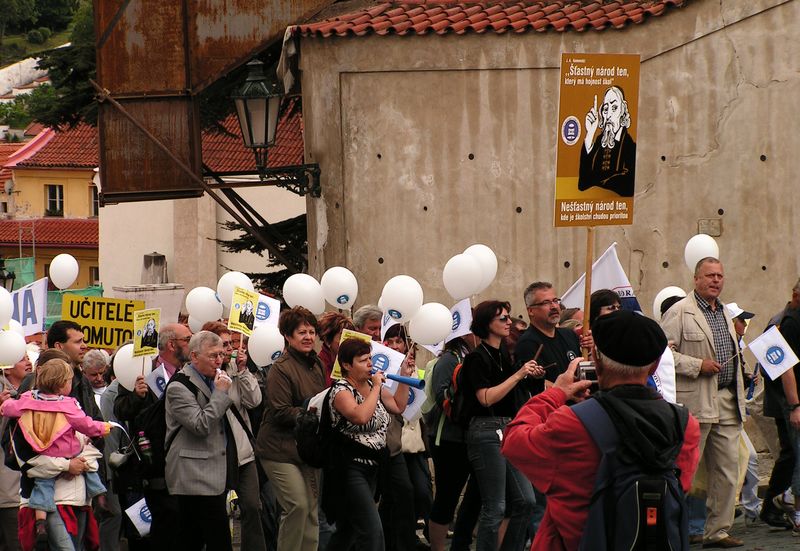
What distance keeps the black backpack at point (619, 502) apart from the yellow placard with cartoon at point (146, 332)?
5.76 meters

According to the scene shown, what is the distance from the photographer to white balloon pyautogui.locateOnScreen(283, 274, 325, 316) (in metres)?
12.2

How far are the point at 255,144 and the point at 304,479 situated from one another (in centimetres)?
706

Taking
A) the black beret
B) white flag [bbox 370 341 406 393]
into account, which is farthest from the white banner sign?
the black beret

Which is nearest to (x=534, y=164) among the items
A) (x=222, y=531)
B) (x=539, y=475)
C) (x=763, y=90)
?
(x=763, y=90)

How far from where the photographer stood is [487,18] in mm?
16391

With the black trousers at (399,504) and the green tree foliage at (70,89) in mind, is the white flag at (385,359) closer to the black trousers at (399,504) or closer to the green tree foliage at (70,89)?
the black trousers at (399,504)

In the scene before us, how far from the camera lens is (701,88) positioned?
1534 centimetres

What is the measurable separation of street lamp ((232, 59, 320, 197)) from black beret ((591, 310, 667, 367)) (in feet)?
36.6

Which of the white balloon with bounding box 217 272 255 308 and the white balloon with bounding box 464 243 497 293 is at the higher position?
the white balloon with bounding box 464 243 497 293

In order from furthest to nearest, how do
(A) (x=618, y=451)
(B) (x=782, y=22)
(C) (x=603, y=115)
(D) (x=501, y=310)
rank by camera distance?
(B) (x=782, y=22)
(D) (x=501, y=310)
(C) (x=603, y=115)
(A) (x=618, y=451)

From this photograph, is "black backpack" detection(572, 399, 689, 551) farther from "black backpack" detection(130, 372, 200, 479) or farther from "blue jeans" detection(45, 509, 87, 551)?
"blue jeans" detection(45, 509, 87, 551)

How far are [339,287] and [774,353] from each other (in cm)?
349

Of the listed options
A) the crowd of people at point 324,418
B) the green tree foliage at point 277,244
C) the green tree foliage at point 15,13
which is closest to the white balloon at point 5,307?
the crowd of people at point 324,418

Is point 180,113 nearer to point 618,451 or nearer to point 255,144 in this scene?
point 255,144
